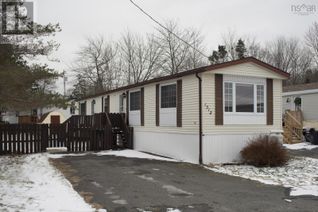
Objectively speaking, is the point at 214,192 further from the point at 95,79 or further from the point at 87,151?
the point at 95,79

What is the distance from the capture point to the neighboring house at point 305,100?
81.8 ft

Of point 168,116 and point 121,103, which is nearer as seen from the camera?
point 168,116

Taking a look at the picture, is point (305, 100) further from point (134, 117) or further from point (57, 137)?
point (57, 137)

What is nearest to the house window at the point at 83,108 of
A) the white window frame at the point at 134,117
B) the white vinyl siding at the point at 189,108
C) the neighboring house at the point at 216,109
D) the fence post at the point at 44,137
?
the white window frame at the point at 134,117

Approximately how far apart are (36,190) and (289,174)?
7.23m

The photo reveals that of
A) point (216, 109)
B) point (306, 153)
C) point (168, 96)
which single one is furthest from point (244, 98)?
point (306, 153)

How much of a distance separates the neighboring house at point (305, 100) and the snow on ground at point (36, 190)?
59.0ft

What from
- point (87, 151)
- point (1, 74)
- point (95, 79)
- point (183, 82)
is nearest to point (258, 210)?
point (1, 74)

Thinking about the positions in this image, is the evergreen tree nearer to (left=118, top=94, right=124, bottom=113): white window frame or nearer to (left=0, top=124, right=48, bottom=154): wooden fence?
(left=0, top=124, right=48, bottom=154): wooden fence

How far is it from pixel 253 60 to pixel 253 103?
5.13ft

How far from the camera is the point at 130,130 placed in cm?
1928

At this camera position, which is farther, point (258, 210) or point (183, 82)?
point (183, 82)

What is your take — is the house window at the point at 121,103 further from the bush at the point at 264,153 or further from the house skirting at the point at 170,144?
the bush at the point at 264,153

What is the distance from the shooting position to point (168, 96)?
52.7 ft
